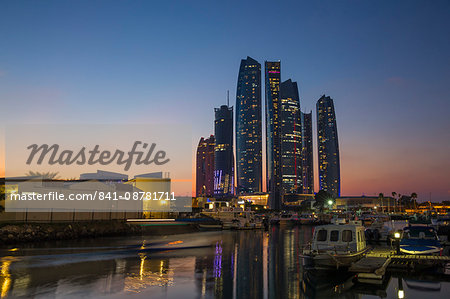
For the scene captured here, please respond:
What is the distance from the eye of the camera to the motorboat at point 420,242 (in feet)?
82.1

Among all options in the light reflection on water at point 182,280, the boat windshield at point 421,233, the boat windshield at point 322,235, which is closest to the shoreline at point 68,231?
the light reflection on water at point 182,280

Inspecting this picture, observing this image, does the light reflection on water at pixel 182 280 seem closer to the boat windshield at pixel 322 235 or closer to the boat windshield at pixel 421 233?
the boat windshield at pixel 322 235

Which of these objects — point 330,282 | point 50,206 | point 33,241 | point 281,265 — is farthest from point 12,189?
point 330,282

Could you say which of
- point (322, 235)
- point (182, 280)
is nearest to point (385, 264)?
point (322, 235)

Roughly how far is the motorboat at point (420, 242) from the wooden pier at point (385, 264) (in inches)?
48.3

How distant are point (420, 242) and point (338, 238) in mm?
9662

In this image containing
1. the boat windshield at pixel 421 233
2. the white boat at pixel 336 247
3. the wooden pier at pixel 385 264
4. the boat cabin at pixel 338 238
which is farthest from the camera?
the boat windshield at pixel 421 233

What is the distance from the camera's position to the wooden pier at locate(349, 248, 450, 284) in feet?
61.5

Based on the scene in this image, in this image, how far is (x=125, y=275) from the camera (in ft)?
67.5

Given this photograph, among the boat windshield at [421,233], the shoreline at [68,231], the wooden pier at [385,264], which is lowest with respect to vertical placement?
the shoreline at [68,231]

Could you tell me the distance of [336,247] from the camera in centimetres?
2141

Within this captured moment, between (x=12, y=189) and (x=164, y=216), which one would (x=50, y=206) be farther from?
(x=164, y=216)

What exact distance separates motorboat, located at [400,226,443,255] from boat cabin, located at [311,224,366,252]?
5.66m

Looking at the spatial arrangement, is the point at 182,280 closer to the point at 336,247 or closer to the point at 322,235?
the point at 322,235
